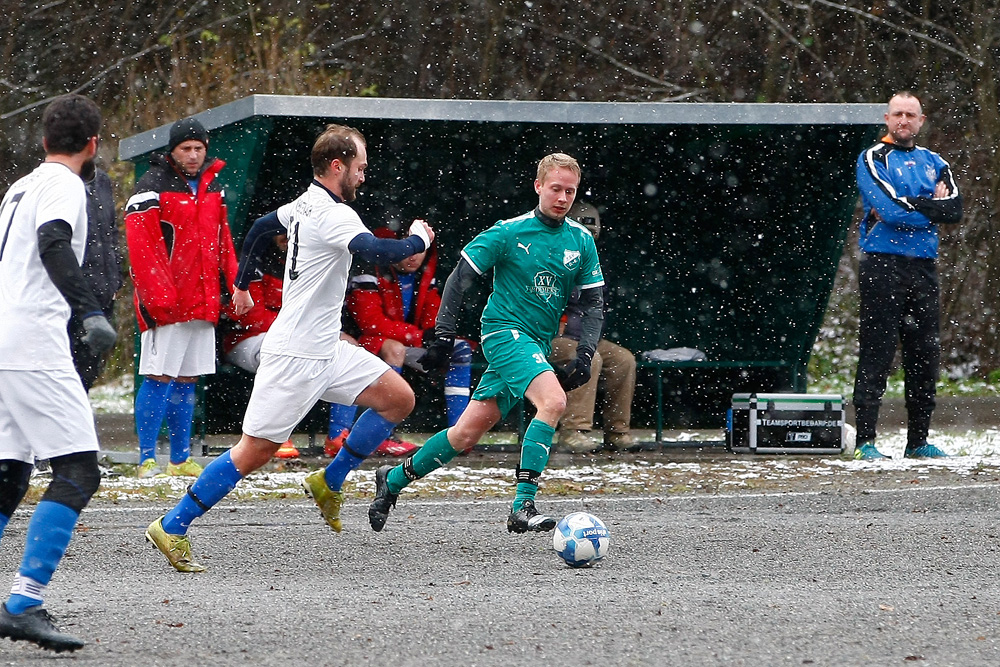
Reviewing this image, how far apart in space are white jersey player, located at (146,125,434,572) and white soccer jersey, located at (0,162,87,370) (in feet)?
5.79

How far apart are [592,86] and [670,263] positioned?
367 inches

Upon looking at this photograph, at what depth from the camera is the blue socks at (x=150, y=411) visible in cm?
1016

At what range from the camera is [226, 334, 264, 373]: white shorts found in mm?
11047

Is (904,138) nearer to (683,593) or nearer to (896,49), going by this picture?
(683,593)

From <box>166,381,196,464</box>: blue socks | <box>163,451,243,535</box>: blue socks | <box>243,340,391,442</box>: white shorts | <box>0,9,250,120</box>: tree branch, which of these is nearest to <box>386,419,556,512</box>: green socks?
<box>243,340,391,442</box>: white shorts

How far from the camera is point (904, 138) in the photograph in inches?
436

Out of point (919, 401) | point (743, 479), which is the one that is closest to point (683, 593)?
point (743, 479)

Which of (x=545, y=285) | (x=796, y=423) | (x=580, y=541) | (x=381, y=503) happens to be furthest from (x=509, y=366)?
(x=796, y=423)

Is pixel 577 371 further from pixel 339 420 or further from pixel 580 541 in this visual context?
pixel 339 420

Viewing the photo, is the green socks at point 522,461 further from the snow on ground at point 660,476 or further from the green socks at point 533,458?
the snow on ground at point 660,476

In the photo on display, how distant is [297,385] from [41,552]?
7.17 feet

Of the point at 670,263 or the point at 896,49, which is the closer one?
the point at 670,263

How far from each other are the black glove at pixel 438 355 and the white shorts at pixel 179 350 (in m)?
3.17

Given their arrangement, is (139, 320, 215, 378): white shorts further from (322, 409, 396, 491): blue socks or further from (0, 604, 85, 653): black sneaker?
(0, 604, 85, 653): black sneaker
